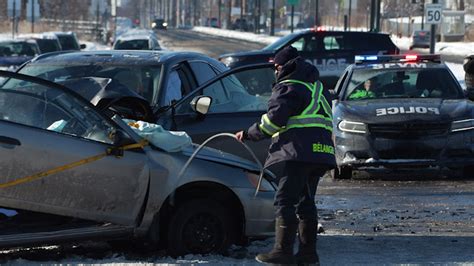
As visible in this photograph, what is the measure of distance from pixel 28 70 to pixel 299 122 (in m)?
4.74

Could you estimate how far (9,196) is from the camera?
6.71 metres

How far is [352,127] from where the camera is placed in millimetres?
12195

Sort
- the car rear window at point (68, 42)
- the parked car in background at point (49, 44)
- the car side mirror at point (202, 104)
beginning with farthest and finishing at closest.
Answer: the car rear window at point (68, 42), the parked car in background at point (49, 44), the car side mirror at point (202, 104)

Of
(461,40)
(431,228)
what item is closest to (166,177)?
(431,228)

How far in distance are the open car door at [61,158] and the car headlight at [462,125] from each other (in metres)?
6.04

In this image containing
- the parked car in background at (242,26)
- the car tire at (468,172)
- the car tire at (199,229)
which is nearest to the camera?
the car tire at (199,229)

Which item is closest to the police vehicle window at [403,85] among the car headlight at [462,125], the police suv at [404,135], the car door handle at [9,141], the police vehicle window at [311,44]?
the police suv at [404,135]

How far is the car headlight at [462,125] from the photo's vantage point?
12117 millimetres

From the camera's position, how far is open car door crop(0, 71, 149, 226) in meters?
6.73

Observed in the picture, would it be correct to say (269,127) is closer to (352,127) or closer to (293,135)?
(293,135)

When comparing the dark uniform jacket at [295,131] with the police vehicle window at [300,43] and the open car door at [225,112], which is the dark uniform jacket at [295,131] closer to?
the open car door at [225,112]

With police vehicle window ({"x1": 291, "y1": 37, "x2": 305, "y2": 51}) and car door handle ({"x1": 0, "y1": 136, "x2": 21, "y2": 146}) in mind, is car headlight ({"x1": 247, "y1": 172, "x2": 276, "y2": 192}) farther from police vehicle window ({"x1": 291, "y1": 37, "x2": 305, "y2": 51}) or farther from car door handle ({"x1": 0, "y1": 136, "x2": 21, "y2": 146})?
police vehicle window ({"x1": 291, "y1": 37, "x2": 305, "y2": 51})

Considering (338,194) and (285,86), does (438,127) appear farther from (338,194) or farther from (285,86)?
(285,86)

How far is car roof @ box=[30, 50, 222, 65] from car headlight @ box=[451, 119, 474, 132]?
3438mm
